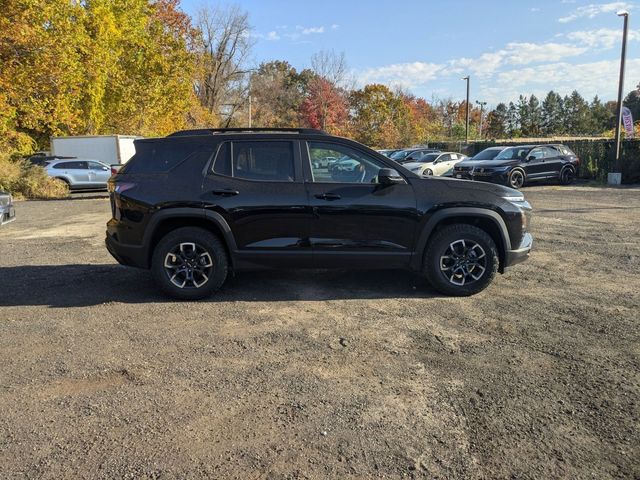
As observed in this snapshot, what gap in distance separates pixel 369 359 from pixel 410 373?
1.25ft

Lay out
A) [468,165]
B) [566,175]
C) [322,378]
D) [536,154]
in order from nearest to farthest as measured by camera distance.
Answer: [322,378], [468,165], [536,154], [566,175]

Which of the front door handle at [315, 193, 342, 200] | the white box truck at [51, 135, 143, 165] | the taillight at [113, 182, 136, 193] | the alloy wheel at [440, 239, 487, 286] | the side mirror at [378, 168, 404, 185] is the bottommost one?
the alloy wheel at [440, 239, 487, 286]

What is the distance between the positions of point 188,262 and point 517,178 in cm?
1731

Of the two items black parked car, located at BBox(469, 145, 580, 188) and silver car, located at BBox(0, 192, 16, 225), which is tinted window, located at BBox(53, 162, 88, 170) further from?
black parked car, located at BBox(469, 145, 580, 188)

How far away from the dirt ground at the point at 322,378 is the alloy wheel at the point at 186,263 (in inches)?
13.0

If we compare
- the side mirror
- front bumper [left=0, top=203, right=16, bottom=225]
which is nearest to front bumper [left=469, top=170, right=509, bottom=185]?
the side mirror

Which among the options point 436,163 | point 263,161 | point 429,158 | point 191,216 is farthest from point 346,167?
point 429,158

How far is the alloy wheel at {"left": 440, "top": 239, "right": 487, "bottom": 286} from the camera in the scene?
224 inches

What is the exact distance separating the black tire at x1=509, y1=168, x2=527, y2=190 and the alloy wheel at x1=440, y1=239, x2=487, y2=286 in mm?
15350

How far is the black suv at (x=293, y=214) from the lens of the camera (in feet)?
18.2

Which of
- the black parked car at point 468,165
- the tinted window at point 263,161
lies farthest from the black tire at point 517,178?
the tinted window at point 263,161

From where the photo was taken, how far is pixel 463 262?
18.7 ft

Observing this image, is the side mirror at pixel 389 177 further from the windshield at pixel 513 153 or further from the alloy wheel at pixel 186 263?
the windshield at pixel 513 153

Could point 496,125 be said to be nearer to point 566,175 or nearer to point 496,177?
point 566,175
